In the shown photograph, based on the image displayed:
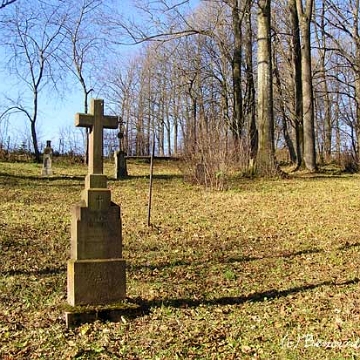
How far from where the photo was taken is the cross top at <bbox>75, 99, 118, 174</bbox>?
17.5 feet

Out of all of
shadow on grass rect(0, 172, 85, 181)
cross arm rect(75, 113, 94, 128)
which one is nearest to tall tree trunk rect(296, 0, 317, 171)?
shadow on grass rect(0, 172, 85, 181)

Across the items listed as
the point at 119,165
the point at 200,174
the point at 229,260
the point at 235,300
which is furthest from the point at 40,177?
the point at 235,300

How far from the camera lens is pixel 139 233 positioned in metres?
9.44

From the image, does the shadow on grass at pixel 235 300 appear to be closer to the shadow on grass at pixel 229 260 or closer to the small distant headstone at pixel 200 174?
the shadow on grass at pixel 229 260

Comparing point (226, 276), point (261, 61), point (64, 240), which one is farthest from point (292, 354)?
point (261, 61)

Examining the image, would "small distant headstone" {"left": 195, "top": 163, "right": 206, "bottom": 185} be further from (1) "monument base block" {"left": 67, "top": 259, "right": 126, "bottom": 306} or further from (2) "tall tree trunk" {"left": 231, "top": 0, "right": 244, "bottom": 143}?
(1) "monument base block" {"left": 67, "top": 259, "right": 126, "bottom": 306}

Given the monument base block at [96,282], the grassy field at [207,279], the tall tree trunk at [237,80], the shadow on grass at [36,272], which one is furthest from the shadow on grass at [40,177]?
the monument base block at [96,282]

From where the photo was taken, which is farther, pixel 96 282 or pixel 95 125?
pixel 95 125

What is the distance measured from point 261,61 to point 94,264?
491 inches

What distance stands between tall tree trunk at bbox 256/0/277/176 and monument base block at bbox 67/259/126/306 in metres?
11.1

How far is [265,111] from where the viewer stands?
15.9 m

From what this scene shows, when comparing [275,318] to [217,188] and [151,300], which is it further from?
[217,188]

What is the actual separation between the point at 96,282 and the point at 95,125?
1.73 metres

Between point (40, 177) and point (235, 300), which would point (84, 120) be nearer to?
point (235, 300)
